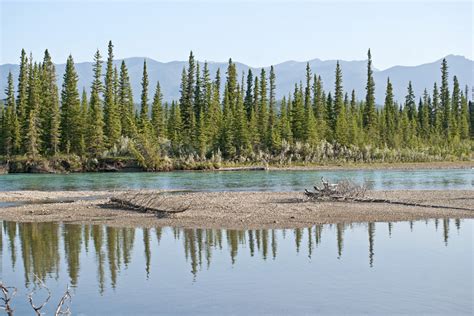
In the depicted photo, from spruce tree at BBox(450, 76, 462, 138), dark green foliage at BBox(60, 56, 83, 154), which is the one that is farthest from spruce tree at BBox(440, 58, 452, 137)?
dark green foliage at BBox(60, 56, 83, 154)

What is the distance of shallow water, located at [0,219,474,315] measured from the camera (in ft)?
50.3

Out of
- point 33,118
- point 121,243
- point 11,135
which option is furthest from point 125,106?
point 121,243

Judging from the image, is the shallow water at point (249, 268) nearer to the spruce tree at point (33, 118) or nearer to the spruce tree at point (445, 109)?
the spruce tree at point (33, 118)

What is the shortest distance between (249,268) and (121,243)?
592cm

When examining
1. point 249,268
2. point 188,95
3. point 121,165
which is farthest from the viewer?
point 188,95

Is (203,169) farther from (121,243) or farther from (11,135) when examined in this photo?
(121,243)

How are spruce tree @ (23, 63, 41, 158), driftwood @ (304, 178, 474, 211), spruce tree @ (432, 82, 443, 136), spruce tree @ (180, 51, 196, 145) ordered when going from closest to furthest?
driftwood @ (304, 178, 474, 211), spruce tree @ (23, 63, 41, 158), spruce tree @ (180, 51, 196, 145), spruce tree @ (432, 82, 443, 136)

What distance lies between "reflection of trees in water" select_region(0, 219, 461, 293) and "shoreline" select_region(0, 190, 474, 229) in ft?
3.98

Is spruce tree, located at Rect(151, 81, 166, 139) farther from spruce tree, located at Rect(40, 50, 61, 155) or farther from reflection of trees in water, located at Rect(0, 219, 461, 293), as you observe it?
reflection of trees in water, located at Rect(0, 219, 461, 293)

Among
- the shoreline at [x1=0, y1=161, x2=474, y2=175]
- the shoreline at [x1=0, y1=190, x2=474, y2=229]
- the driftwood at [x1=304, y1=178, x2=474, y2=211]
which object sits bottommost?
the shoreline at [x1=0, y1=190, x2=474, y2=229]

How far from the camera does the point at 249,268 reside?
19109mm

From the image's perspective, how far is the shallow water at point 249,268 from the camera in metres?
15.3

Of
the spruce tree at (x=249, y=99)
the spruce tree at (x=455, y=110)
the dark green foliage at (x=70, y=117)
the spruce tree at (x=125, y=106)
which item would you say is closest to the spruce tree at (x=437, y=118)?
the spruce tree at (x=455, y=110)

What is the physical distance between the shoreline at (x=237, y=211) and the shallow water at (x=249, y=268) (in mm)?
1377
